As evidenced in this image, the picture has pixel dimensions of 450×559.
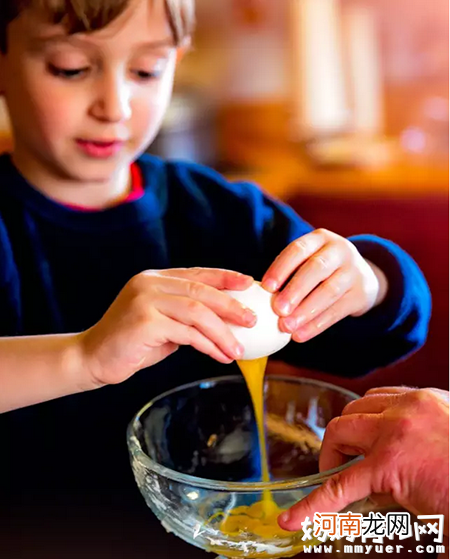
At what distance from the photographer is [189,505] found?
1.29 feet

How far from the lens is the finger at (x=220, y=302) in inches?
15.6

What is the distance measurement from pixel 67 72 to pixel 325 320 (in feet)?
0.86

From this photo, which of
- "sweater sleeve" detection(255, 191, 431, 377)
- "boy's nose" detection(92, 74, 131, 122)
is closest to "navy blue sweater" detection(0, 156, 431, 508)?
"sweater sleeve" detection(255, 191, 431, 377)

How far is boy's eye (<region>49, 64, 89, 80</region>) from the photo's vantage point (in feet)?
1.61

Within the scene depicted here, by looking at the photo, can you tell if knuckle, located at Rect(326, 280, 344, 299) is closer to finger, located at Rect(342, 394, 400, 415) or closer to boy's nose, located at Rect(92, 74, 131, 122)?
finger, located at Rect(342, 394, 400, 415)

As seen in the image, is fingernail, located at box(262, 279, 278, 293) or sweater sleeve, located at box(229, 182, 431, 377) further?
sweater sleeve, located at box(229, 182, 431, 377)

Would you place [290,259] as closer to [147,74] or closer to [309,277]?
[309,277]

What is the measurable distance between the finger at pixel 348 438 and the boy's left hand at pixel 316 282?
2.4 inches

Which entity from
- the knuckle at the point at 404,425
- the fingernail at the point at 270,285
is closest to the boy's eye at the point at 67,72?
the fingernail at the point at 270,285

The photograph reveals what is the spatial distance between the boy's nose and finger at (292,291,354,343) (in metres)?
0.22

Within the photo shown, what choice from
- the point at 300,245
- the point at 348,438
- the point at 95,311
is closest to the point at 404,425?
the point at 348,438

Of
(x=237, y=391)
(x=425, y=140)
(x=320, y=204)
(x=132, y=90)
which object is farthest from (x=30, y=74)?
(x=425, y=140)

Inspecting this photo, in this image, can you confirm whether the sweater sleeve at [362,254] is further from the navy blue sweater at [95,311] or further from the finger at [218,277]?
the finger at [218,277]

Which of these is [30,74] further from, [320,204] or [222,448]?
[320,204]
